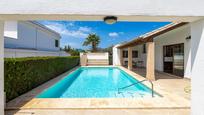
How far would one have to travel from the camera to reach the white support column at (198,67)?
4730 mm

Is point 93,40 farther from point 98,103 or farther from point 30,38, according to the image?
point 98,103

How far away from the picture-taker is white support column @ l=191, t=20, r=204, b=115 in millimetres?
4730

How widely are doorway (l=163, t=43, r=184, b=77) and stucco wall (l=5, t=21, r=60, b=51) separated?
15752 millimetres

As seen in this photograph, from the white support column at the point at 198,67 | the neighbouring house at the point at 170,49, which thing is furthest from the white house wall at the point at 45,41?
the white support column at the point at 198,67

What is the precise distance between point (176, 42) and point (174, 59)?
172cm

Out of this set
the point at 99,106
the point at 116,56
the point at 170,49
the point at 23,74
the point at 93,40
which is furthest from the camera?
the point at 93,40

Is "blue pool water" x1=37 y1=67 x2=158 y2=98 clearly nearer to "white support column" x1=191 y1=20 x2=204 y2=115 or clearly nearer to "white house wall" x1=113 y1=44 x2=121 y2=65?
"white support column" x1=191 y1=20 x2=204 y2=115

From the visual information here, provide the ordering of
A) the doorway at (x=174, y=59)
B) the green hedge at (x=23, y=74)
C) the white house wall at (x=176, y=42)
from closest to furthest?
the green hedge at (x=23, y=74) < the white house wall at (x=176, y=42) < the doorway at (x=174, y=59)

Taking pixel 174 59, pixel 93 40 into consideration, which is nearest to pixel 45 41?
pixel 174 59

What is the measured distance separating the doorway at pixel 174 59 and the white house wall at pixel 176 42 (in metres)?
0.52

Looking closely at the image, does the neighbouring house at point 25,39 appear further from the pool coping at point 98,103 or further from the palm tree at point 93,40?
the palm tree at point 93,40

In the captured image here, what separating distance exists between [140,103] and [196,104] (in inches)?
90.3

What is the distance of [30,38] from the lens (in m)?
20.5
